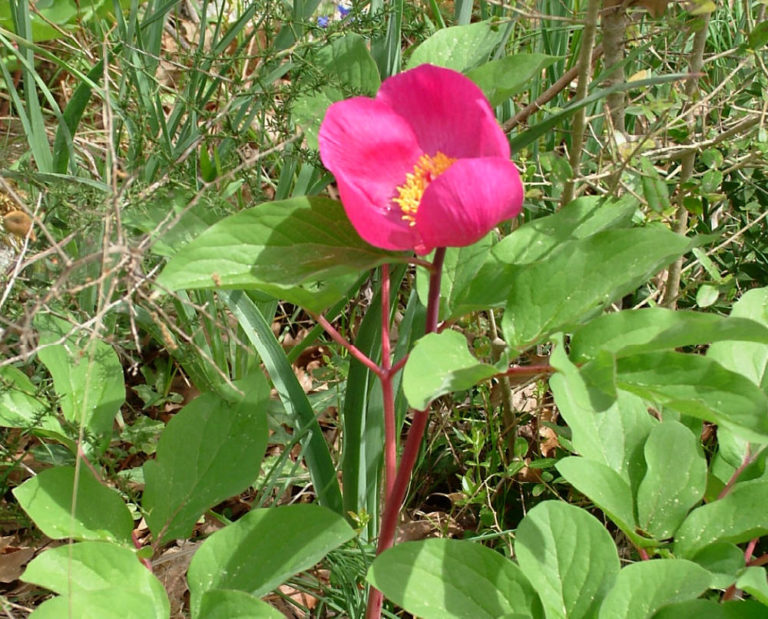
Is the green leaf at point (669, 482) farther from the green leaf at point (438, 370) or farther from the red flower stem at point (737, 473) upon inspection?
the green leaf at point (438, 370)

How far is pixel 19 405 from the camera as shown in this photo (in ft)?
3.80

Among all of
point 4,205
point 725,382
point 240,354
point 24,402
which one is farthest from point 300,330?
point 725,382

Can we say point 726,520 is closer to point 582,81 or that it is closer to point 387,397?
point 387,397

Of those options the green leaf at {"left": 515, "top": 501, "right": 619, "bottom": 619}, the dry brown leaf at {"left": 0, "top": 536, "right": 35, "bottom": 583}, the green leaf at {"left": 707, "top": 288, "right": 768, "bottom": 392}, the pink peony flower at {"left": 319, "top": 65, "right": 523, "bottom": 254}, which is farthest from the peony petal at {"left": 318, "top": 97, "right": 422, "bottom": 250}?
the dry brown leaf at {"left": 0, "top": 536, "right": 35, "bottom": 583}

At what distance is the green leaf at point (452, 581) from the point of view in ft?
3.03

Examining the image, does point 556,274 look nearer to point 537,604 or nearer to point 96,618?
point 537,604

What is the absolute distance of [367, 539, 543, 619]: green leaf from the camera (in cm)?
92

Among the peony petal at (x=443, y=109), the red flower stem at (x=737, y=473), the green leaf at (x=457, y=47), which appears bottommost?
the red flower stem at (x=737, y=473)

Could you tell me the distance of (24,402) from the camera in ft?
3.82

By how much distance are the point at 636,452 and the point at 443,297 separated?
0.34 m

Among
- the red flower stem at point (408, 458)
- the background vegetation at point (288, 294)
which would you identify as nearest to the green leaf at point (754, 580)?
the background vegetation at point (288, 294)

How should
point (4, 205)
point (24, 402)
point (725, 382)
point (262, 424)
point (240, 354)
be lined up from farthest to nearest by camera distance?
1. point (4, 205)
2. point (240, 354)
3. point (24, 402)
4. point (262, 424)
5. point (725, 382)

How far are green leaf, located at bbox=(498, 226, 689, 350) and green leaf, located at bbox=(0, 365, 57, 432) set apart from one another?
2.12ft

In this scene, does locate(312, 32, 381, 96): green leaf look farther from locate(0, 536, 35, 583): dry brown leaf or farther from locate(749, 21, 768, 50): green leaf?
locate(0, 536, 35, 583): dry brown leaf
